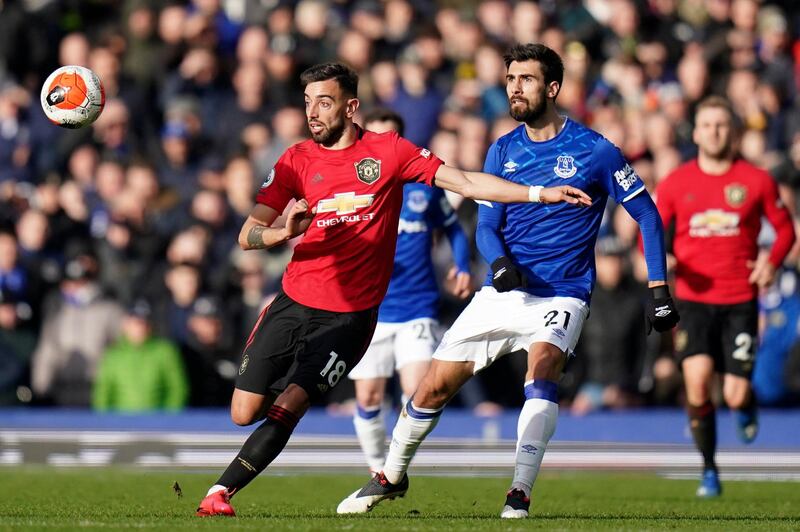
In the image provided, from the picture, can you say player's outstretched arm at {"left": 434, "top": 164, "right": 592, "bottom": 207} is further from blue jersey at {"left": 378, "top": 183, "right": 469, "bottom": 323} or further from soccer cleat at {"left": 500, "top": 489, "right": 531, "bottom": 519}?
blue jersey at {"left": 378, "top": 183, "right": 469, "bottom": 323}

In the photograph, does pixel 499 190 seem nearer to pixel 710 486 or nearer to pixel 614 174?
pixel 614 174

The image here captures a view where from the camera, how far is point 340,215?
9.80 meters

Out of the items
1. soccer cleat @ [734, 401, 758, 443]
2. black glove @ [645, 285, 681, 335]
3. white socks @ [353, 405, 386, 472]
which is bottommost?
soccer cleat @ [734, 401, 758, 443]

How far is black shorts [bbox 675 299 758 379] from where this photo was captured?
1292cm

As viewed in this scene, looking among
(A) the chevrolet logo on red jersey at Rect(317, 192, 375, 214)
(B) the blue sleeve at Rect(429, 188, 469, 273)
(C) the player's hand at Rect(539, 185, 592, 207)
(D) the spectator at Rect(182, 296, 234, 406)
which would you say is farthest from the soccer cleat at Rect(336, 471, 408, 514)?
(D) the spectator at Rect(182, 296, 234, 406)

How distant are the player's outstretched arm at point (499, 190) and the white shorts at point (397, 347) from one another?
2.82m

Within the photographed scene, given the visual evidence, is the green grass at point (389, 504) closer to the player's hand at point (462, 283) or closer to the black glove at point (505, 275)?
the black glove at point (505, 275)

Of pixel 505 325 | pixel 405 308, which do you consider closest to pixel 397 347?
pixel 405 308

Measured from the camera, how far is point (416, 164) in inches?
387

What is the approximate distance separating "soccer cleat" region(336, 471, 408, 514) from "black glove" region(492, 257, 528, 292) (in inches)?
57.5

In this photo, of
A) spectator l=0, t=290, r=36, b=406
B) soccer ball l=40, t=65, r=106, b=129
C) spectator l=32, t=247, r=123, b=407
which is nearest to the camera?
soccer ball l=40, t=65, r=106, b=129

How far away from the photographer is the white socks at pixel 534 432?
956cm

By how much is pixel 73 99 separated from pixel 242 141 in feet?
→ 27.5

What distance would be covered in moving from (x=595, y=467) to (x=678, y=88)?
5169 millimetres
